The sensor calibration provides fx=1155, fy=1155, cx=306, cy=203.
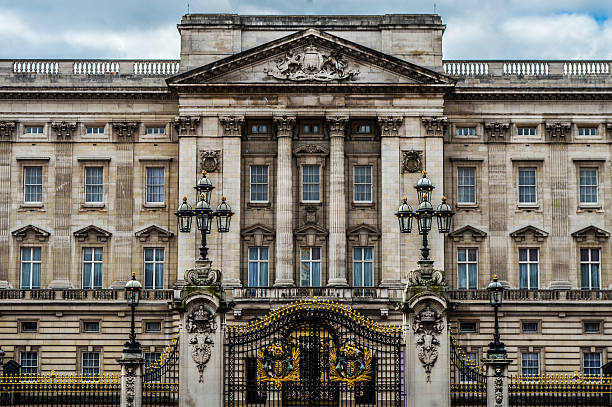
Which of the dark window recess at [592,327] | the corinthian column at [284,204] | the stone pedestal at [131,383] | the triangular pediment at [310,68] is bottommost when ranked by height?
the stone pedestal at [131,383]

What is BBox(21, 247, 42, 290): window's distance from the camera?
66562mm

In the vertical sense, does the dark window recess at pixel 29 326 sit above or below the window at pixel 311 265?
below

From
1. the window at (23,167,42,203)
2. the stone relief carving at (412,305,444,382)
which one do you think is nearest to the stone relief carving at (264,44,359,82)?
the window at (23,167,42,203)

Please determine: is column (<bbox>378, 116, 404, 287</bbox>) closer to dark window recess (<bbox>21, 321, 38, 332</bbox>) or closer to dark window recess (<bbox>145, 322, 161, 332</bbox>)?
dark window recess (<bbox>145, 322, 161, 332</bbox>)

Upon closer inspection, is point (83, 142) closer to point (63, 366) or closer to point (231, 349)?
point (63, 366)

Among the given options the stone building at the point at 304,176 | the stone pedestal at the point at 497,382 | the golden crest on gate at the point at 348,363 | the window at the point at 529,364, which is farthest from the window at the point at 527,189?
the golden crest on gate at the point at 348,363

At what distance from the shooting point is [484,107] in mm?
67438

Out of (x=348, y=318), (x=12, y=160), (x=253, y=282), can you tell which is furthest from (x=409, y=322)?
(x=12, y=160)

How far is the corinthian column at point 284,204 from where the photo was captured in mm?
64062

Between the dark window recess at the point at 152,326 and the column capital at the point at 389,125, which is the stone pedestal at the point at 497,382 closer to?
the column capital at the point at 389,125

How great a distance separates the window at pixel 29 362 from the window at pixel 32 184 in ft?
29.0

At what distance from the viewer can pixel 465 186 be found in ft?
220

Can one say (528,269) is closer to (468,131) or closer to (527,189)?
(527,189)

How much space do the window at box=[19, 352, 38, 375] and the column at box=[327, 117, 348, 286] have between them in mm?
17283
